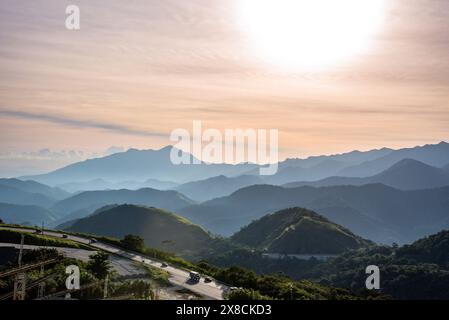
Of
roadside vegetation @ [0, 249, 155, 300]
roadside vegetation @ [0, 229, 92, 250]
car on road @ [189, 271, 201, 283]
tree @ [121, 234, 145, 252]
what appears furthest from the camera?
tree @ [121, 234, 145, 252]

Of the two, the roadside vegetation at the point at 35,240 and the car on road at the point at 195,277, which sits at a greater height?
the roadside vegetation at the point at 35,240

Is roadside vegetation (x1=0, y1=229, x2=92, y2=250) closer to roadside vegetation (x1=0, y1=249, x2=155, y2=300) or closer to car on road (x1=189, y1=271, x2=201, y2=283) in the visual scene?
car on road (x1=189, y1=271, x2=201, y2=283)

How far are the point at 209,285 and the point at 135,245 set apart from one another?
40.2 metres

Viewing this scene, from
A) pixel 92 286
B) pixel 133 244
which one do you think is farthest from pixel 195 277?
pixel 133 244

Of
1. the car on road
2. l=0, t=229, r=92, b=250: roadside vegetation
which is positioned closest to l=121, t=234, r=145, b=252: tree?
l=0, t=229, r=92, b=250: roadside vegetation

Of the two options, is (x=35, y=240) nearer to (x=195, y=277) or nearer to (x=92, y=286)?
(x=195, y=277)

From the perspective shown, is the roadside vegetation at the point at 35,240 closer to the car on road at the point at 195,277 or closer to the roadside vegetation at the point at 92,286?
the car on road at the point at 195,277

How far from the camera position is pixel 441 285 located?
156 metres

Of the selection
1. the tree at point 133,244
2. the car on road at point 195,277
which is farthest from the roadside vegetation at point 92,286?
the tree at point 133,244

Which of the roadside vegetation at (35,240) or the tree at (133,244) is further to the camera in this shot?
the tree at (133,244)
